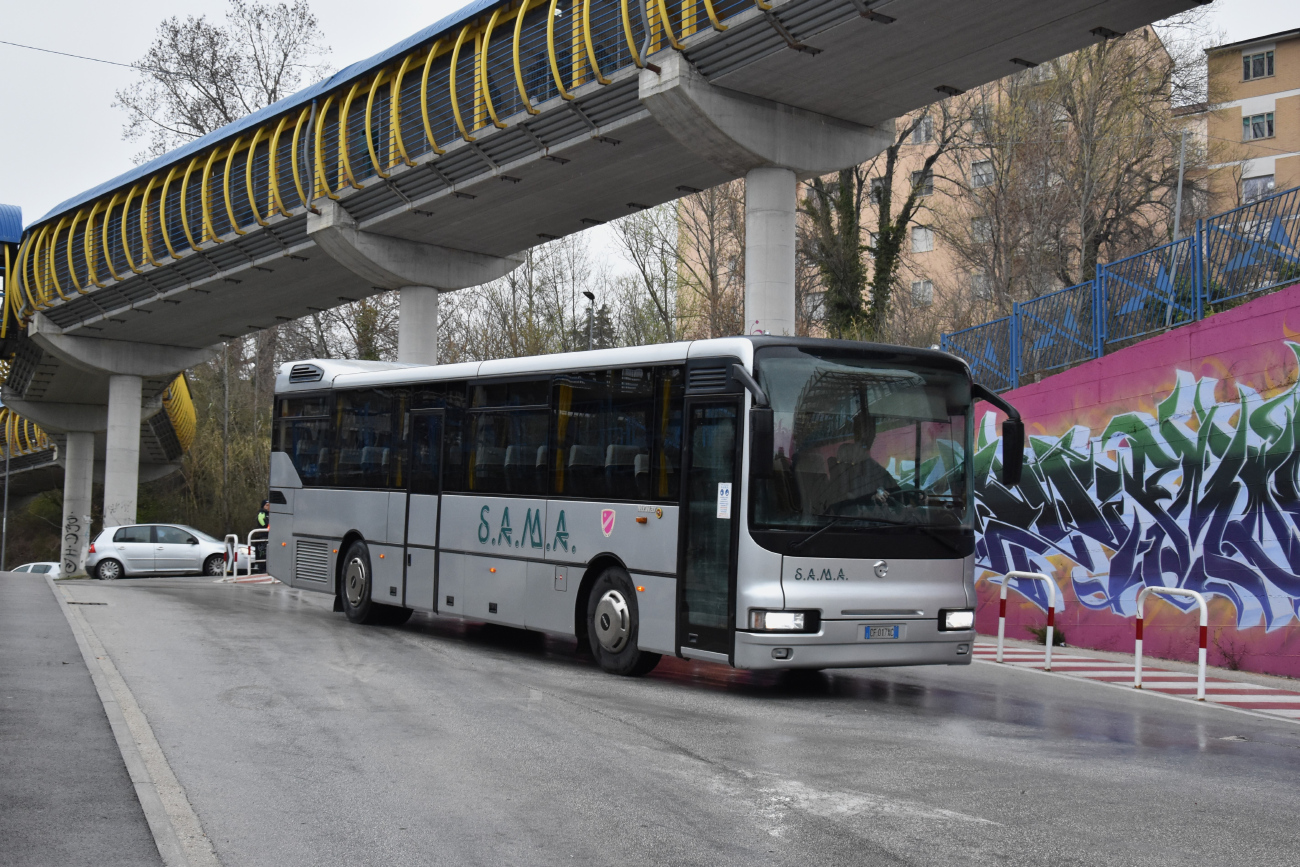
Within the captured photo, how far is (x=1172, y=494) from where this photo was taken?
1462cm

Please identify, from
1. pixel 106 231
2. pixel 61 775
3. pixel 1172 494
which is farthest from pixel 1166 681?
pixel 106 231

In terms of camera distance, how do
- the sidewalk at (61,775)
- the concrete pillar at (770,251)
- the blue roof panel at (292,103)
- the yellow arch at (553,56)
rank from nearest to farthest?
1. the sidewalk at (61,775)
2. the concrete pillar at (770,251)
3. the yellow arch at (553,56)
4. the blue roof panel at (292,103)

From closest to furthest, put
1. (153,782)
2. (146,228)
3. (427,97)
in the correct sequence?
(153,782)
(427,97)
(146,228)

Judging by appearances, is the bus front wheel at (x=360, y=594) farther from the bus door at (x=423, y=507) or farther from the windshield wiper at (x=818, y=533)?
the windshield wiper at (x=818, y=533)

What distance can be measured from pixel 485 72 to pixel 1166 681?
14567mm

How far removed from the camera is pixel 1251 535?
13.4 m

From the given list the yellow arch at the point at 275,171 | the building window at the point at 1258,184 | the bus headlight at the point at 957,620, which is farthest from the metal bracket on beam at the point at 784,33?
the building window at the point at 1258,184

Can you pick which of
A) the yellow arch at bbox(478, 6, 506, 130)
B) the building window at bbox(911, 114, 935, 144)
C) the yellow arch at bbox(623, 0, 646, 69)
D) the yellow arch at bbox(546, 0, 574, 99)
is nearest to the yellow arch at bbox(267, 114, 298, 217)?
the yellow arch at bbox(478, 6, 506, 130)

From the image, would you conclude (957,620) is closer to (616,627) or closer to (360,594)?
(616,627)

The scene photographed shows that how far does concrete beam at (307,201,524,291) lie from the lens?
2683 centimetres

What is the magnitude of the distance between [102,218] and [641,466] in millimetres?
28103

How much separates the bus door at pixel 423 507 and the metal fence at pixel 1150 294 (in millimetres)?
8169

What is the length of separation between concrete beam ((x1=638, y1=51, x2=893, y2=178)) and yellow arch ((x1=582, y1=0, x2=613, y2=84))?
88 cm

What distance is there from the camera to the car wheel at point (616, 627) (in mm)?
11641
